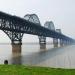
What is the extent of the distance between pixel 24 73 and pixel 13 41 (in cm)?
8020

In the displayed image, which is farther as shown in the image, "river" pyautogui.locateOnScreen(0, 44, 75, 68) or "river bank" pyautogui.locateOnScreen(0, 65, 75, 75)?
"river" pyautogui.locateOnScreen(0, 44, 75, 68)

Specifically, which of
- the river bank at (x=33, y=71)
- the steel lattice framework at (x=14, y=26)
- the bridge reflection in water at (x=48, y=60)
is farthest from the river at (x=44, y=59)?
the river bank at (x=33, y=71)

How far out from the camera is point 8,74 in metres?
15.5

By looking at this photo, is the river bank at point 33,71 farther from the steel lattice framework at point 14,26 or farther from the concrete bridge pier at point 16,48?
the concrete bridge pier at point 16,48

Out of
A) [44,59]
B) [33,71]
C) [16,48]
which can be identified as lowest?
[44,59]

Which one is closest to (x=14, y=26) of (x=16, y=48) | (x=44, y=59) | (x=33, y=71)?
(x=16, y=48)

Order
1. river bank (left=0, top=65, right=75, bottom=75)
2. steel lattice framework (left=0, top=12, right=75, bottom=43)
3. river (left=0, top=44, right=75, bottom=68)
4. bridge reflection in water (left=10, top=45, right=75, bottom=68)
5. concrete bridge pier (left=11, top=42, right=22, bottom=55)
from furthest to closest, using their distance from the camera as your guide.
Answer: concrete bridge pier (left=11, top=42, right=22, bottom=55) < steel lattice framework (left=0, top=12, right=75, bottom=43) < river (left=0, top=44, right=75, bottom=68) < bridge reflection in water (left=10, top=45, right=75, bottom=68) < river bank (left=0, top=65, right=75, bottom=75)

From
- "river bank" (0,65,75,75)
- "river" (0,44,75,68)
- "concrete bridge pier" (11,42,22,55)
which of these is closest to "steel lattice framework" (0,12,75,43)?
"concrete bridge pier" (11,42,22,55)

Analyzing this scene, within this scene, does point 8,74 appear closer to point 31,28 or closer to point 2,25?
point 2,25

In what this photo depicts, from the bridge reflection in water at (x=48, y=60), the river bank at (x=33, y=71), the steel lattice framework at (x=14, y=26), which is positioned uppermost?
the steel lattice framework at (x=14, y=26)

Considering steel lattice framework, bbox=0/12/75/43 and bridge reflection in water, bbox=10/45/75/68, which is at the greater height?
steel lattice framework, bbox=0/12/75/43

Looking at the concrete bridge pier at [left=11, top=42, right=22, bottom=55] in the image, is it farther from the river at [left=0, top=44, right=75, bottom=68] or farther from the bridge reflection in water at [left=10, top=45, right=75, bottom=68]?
the bridge reflection in water at [left=10, top=45, right=75, bottom=68]

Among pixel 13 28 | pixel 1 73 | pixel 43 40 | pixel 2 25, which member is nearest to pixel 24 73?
pixel 1 73

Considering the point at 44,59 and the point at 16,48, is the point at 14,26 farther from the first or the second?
the point at 44,59
